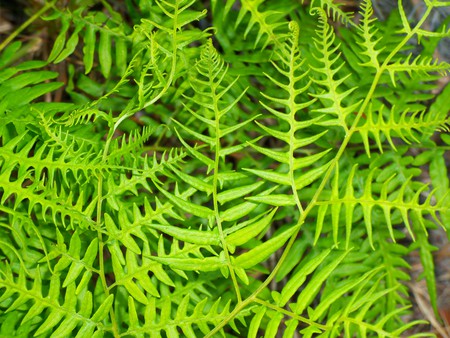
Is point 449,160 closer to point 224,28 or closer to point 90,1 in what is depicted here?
point 224,28

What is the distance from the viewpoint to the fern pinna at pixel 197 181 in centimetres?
95

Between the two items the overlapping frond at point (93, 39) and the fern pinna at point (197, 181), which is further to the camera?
the overlapping frond at point (93, 39)

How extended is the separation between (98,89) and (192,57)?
30 centimetres

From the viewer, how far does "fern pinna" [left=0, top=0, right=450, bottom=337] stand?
37.4 inches

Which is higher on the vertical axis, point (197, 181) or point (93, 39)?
point (93, 39)

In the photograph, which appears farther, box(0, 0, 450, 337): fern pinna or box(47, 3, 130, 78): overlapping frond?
box(47, 3, 130, 78): overlapping frond

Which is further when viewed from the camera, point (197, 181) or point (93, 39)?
point (93, 39)

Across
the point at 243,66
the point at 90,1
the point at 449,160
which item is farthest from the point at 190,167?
the point at 449,160

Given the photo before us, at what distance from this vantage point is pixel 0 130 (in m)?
1.15

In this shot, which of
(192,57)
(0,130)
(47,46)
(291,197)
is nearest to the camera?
(291,197)

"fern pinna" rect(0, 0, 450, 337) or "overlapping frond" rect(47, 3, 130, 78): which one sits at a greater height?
"overlapping frond" rect(47, 3, 130, 78)

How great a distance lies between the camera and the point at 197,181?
3.26 ft

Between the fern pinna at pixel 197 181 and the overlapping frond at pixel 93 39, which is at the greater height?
the overlapping frond at pixel 93 39

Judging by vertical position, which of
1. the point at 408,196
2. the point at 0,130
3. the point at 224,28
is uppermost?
the point at 224,28
